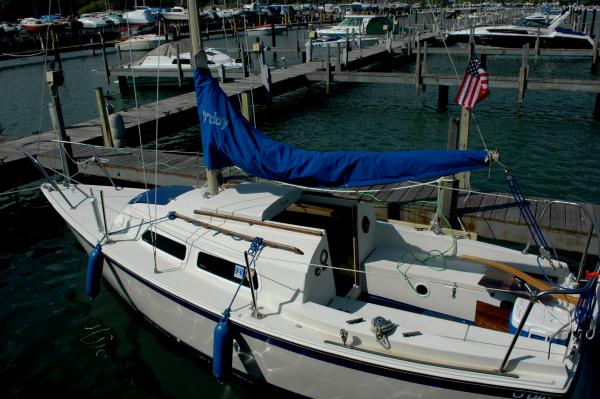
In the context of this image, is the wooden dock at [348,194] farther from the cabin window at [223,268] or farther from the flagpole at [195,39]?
the cabin window at [223,268]

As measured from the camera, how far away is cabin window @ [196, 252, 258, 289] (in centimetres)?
707

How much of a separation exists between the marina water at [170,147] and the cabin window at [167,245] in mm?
1633

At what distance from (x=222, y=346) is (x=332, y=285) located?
1.84m

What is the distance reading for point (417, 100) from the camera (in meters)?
26.4

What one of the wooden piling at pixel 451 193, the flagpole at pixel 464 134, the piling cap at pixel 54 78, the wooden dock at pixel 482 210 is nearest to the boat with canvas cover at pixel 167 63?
the piling cap at pixel 54 78

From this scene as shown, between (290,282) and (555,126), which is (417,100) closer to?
(555,126)

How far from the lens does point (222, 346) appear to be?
641 cm

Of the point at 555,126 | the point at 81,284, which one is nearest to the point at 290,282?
the point at 81,284

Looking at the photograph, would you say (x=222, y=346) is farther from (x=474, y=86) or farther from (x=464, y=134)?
(x=464, y=134)

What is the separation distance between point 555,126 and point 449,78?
16.8 ft

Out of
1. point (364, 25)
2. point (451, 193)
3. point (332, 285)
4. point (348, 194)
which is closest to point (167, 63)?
point (364, 25)

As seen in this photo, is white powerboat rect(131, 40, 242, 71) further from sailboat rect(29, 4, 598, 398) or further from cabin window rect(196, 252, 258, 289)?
cabin window rect(196, 252, 258, 289)

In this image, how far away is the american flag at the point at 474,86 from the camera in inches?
352

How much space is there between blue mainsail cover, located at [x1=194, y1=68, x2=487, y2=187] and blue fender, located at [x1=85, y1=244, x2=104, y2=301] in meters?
2.45
